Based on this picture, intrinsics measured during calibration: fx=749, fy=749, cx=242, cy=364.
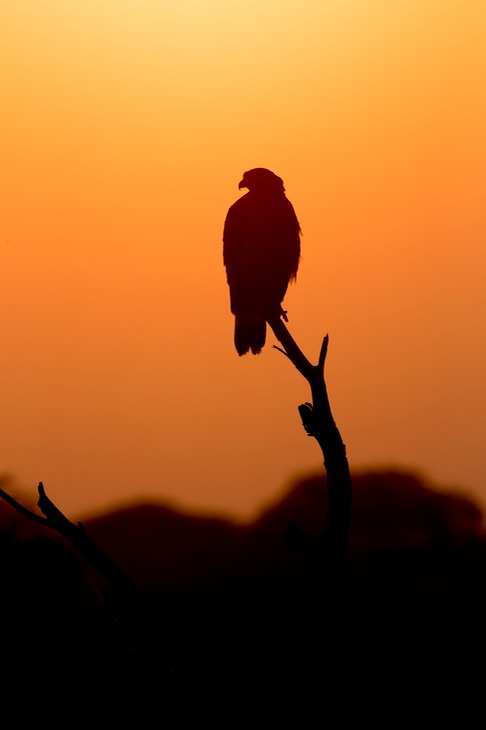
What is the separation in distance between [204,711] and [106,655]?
37cm

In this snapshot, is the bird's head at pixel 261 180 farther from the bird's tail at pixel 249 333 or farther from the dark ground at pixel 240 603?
the dark ground at pixel 240 603

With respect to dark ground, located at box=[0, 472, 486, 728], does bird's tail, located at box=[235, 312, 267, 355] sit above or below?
above

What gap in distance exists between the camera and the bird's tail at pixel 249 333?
7.20 feet

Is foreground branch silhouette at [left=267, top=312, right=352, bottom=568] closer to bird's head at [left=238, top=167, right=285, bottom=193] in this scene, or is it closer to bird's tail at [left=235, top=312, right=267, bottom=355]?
bird's tail at [left=235, top=312, right=267, bottom=355]

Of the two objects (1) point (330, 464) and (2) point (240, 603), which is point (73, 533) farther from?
(2) point (240, 603)

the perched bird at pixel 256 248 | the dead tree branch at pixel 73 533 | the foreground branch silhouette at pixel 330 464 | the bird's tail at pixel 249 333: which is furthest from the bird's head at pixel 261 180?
the dead tree branch at pixel 73 533

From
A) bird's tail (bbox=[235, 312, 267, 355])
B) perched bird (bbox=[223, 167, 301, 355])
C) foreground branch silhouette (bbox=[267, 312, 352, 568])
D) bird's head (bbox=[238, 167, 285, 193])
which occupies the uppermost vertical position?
bird's head (bbox=[238, 167, 285, 193])

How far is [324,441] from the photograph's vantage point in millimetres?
1711

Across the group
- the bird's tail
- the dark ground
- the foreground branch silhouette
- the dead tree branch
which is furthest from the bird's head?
the dead tree branch

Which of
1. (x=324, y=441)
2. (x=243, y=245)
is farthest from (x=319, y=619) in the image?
(x=243, y=245)

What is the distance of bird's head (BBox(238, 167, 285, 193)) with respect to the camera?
7.20 feet

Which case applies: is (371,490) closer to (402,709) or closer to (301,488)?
(301,488)

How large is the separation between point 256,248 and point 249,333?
249 mm

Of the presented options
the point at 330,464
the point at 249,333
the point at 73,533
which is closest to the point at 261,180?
the point at 249,333
